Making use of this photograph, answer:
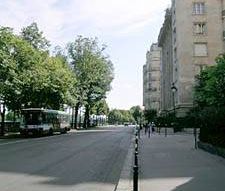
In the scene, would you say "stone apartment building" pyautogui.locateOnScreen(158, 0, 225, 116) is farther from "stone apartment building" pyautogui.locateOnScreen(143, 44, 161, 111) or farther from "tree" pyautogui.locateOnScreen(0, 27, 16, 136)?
"stone apartment building" pyautogui.locateOnScreen(143, 44, 161, 111)

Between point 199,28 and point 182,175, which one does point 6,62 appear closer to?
point 182,175

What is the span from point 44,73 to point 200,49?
28017mm

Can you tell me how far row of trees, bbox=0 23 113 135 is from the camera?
4334cm

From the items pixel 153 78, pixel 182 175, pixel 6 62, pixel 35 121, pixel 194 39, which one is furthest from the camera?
pixel 153 78

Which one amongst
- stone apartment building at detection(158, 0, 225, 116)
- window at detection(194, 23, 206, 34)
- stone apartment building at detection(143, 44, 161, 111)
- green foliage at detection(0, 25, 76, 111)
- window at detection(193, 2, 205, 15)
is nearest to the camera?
green foliage at detection(0, 25, 76, 111)

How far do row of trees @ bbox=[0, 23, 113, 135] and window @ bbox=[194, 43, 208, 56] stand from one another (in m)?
18.7

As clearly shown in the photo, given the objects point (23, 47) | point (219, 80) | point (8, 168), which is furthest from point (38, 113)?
point (8, 168)

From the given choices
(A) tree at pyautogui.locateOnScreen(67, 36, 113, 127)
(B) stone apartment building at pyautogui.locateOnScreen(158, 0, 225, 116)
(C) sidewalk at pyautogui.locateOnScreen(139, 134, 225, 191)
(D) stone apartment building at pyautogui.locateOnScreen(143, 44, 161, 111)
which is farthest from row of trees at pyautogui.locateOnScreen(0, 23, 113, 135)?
(D) stone apartment building at pyautogui.locateOnScreen(143, 44, 161, 111)

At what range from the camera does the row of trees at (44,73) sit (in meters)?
43.3

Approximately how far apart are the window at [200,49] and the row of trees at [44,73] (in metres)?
18.7

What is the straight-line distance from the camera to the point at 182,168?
1468 centimetres

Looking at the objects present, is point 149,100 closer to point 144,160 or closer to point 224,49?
point 224,49

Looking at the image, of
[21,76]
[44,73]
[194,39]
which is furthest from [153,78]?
[21,76]

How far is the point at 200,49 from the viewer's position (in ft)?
226
